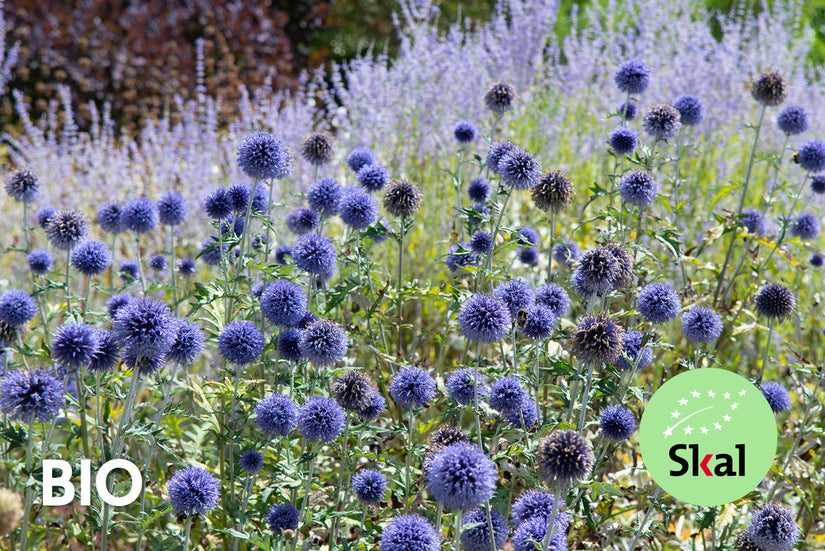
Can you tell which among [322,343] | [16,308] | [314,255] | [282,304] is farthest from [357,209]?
[16,308]

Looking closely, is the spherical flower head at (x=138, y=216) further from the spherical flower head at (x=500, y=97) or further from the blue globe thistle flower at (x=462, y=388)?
the spherical flower head at (x=500, y=97)

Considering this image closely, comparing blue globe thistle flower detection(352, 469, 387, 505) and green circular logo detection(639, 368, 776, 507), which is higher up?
green circular logo detection(639, 368, 776, 507)

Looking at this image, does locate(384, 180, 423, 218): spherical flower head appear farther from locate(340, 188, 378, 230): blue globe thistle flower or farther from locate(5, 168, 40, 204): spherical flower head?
locate(5, 168, 40, 204): spherical flower head

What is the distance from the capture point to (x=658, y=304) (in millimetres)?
2846

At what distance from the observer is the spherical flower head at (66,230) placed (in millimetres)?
3283

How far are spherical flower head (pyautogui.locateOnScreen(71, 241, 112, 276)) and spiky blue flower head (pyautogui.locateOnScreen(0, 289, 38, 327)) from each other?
0.32 metres

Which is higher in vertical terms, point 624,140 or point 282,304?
point 624,140

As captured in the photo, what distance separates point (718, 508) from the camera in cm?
323

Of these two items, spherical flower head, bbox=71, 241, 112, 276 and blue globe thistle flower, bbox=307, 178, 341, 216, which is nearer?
spherical flower head, bbox=71, 241, 112, 276

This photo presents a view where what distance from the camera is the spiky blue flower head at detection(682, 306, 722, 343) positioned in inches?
120

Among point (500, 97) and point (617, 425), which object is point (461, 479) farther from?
point (500, 97)

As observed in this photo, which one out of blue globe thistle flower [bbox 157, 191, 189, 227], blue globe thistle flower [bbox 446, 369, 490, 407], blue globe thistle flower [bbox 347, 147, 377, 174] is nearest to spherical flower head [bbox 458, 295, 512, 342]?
blue globe thistle flower [bbox 446, 369, 490, 407]

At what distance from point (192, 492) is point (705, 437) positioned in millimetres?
1769

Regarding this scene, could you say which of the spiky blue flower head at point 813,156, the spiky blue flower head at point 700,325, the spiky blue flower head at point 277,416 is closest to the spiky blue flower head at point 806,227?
the spiky blue flower head at point 813,156
